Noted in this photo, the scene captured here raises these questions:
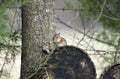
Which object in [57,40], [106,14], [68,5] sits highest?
[68,5]

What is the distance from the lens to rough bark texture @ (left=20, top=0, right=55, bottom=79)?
162 inches

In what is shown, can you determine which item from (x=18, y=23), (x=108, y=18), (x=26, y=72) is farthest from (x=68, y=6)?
(x=26, y=72)

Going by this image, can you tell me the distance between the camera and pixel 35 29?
163 inches

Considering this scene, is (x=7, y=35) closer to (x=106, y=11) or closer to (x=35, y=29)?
(x=35, y=29)

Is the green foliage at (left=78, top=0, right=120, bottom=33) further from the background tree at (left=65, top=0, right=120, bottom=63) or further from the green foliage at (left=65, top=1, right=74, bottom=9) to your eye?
the green foliage at (left=65, top=1, right=74, bottom=9)

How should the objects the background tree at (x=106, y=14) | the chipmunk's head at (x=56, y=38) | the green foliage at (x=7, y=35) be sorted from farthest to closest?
the background tree at (x=106, y=14), the chipmunk's head at (x=56, y=38), the green foliage at (x=7, y=35)

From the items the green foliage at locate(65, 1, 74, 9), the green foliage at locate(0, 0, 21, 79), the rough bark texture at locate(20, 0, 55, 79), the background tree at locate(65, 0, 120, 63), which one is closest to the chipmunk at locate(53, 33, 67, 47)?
the rough bark texture at locate(20, 0, 55, 79)

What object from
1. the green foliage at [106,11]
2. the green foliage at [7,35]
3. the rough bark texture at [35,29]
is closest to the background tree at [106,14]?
the green foliage at [106,11]

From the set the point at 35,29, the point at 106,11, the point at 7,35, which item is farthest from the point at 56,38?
the point at 106,11

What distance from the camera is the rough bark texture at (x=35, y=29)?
412 cm

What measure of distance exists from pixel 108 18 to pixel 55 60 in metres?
1.49

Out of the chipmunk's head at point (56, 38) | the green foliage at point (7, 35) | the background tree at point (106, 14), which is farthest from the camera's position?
the background tree at point (106, 14)

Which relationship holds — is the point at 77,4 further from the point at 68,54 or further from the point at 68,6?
the point at 68,54

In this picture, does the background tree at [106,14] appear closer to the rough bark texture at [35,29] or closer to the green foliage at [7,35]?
the rough bark texture at [35,29]
